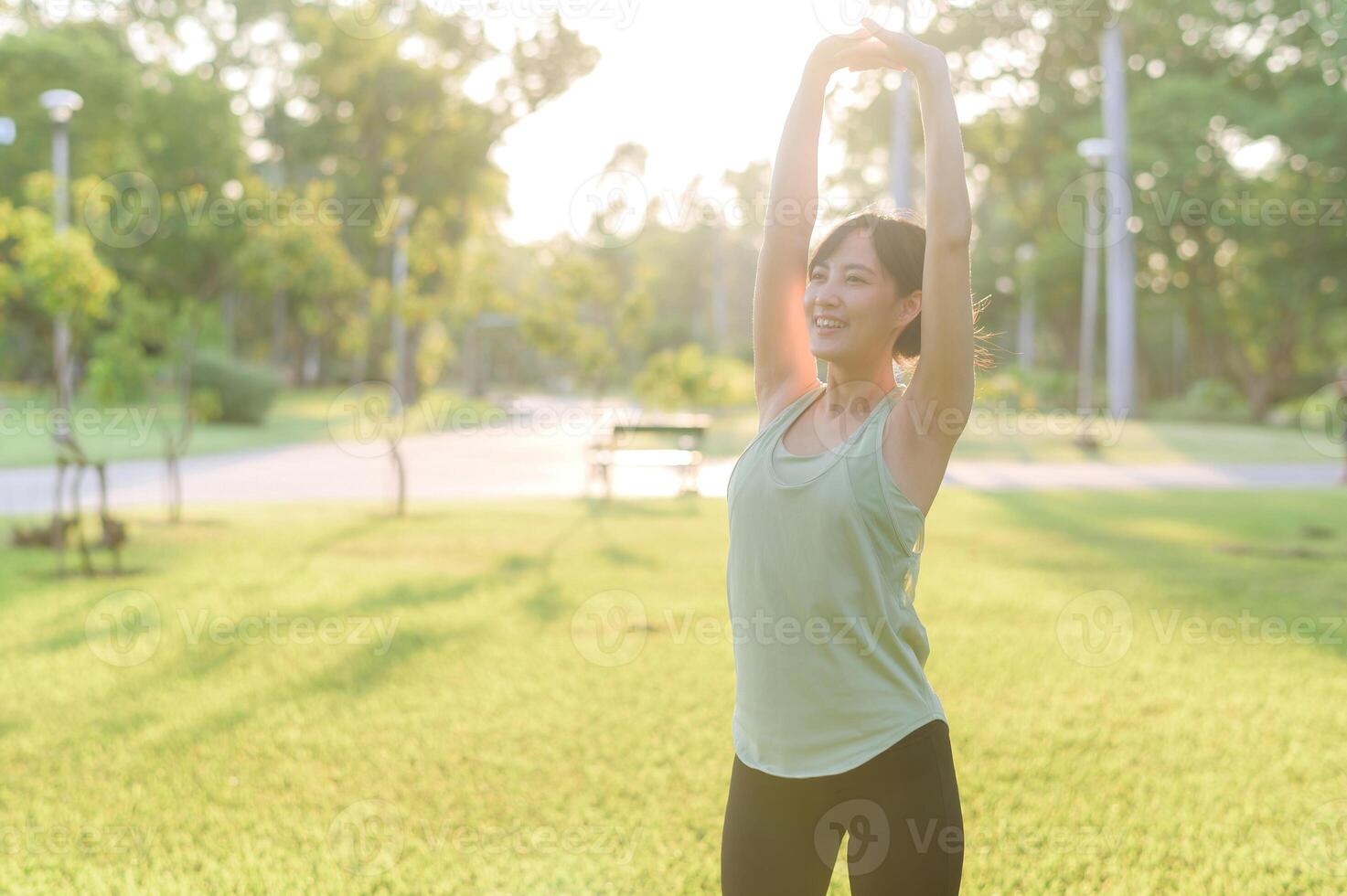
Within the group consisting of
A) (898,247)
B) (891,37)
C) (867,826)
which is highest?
(891,37)

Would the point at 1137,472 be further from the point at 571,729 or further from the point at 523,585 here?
the point at 571,729

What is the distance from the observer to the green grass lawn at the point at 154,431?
2062cm

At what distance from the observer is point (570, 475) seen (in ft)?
58.2

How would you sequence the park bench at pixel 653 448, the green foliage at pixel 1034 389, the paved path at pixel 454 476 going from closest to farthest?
the park bench at pixel 653 448, the paved path at pixel 454 476, the green foliage at pixel 1034 389

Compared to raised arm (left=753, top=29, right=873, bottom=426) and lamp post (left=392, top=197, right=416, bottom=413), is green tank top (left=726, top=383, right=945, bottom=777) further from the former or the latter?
lamp post (left=392, top=197, right=416, bottom=413)

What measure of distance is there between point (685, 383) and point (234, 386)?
48.5 feet

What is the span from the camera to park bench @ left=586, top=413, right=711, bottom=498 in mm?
14500

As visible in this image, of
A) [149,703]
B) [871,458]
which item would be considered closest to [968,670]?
[149,703]

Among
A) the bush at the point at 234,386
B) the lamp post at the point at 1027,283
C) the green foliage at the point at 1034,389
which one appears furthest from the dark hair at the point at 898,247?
the lamp post at the point at 1027,283

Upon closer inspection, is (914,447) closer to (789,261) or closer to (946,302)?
(946,302)

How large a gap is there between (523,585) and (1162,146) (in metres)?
31.7

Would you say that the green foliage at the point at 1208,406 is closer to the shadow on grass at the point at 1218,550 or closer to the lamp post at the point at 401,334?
the shadow on grass at the point at 1218,550

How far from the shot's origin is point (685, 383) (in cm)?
2117

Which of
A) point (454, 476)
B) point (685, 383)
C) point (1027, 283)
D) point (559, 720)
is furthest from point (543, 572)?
point (1027, 283)
